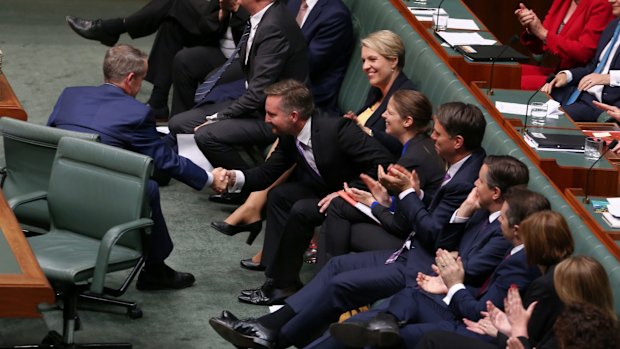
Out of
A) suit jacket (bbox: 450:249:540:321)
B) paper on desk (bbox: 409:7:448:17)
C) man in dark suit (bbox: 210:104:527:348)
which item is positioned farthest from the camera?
paper on desk (bbox: 409:7:448:17)

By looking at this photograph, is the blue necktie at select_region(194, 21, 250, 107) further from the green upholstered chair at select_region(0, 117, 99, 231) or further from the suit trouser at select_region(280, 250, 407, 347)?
the suit trouser at select_region(280, 250, 407, 347)

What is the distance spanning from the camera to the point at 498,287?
4.16m

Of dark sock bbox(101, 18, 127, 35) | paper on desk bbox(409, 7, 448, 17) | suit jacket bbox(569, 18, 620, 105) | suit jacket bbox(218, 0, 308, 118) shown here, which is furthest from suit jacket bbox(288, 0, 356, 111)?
dark sock bbox(101, 18, 127, 35)

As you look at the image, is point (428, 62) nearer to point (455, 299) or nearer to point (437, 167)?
point (437, 167)

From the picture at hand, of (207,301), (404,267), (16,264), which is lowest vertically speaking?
(207,301)

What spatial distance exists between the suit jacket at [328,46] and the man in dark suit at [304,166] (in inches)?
37.8

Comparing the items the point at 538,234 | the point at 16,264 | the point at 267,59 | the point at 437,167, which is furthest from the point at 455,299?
the point at 267,59

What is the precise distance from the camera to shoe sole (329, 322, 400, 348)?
4.28 meters

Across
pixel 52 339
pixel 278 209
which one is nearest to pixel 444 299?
pixel 278 209

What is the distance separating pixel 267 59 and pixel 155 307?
4.77 feet

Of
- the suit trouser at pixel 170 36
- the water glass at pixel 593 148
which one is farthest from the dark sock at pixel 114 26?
the water glass at pixel 593 148

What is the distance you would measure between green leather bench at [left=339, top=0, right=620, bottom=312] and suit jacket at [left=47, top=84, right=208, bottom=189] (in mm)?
1199

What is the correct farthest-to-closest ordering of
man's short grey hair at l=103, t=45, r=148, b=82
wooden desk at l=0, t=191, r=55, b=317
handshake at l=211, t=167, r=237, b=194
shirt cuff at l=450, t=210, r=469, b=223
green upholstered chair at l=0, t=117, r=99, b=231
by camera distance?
1. handshake at l=211, t=167, r=237, b=194
2. man's short grey hair at l=103, t=45, r=148, b=82
3. green upholstered chair at l=0, t=117, r=99, b=231
4. shirt cuff at l=450, t=210, r=469, b=223
5. wooden desk at l=0, t=191, r=55, b=317

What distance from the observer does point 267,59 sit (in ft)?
20.3
